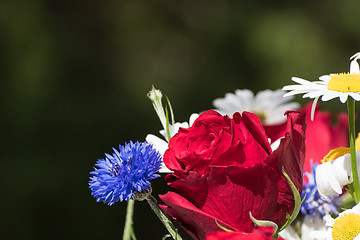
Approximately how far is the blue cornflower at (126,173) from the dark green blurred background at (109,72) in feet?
5.72

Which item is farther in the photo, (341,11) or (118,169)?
(341,11)

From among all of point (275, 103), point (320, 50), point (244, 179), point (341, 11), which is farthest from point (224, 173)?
point (341, 11)

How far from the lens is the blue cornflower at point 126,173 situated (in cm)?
31

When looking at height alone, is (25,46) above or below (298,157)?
above

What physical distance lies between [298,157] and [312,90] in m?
0.05

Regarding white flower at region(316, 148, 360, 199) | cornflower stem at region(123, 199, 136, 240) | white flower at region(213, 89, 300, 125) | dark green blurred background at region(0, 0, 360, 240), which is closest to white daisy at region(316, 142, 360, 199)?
white flower at region(316, 148, 360, 199)

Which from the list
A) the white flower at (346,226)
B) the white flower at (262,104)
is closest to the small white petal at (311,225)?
the white flower at (346,226)

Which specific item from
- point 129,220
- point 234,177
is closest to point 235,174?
point 234,177

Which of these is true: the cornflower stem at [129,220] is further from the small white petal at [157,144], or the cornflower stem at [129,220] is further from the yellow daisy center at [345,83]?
the yellow daisy center at [345,83]

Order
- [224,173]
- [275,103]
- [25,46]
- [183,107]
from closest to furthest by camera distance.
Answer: [224,173]
[275,103]
[25,46]
[183,107]

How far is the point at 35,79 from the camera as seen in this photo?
2.30 meters

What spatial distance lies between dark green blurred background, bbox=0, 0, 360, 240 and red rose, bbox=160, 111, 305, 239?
1765mm

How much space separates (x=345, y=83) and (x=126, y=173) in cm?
13

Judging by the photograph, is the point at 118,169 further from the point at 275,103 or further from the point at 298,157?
the point at 275,103
